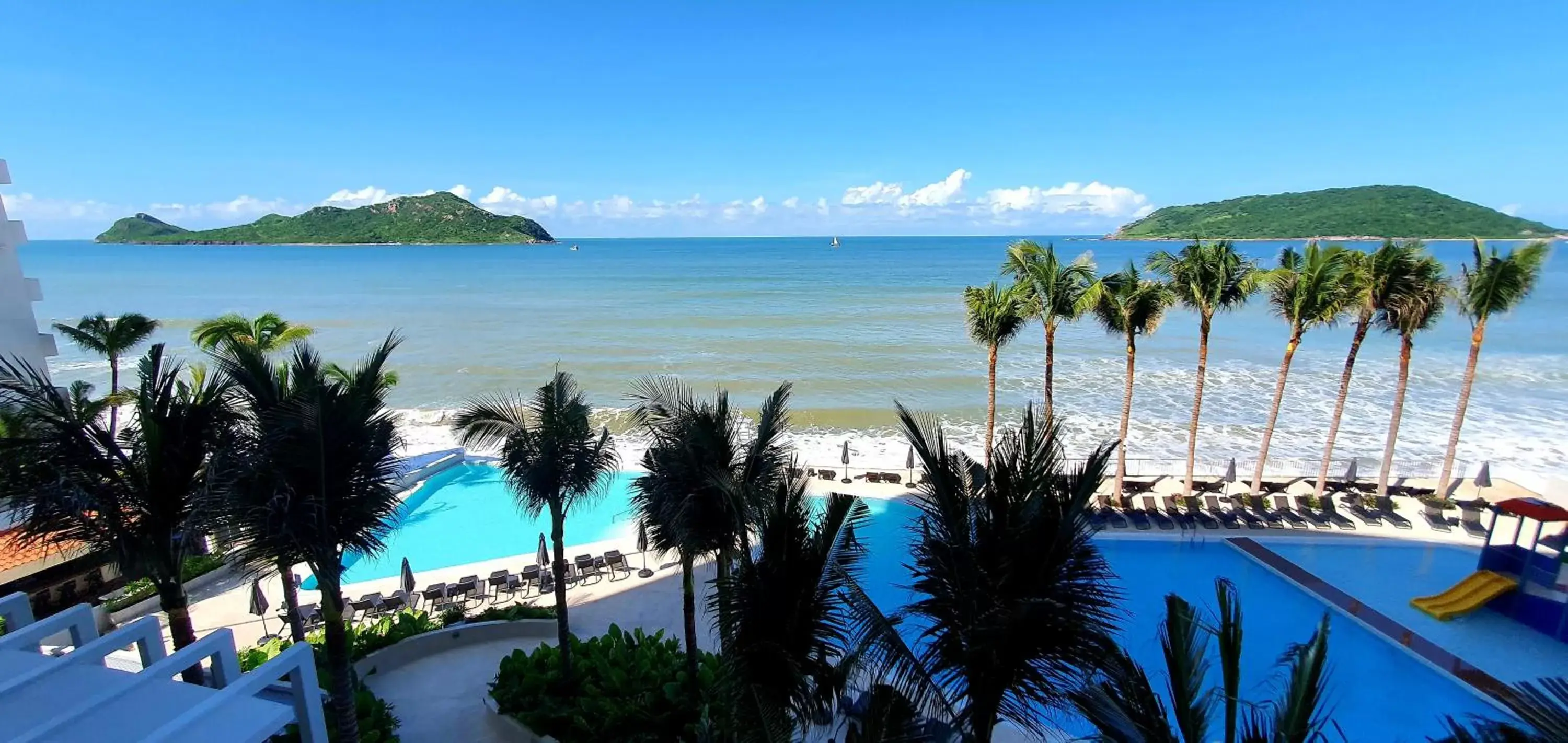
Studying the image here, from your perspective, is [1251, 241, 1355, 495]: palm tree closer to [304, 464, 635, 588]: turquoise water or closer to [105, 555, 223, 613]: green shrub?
[304, 464, 635, 588]: turquoise water

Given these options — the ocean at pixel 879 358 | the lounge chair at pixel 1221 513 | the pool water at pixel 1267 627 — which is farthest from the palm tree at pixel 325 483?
the ocean at pixel 879 358

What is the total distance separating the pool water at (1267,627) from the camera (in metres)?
10.5

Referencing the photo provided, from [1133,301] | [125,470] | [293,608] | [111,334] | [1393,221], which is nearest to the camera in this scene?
[125,470]

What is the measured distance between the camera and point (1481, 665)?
37.4 ft

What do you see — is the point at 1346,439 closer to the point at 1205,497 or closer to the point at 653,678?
the point at 1205,497

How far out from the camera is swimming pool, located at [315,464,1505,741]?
10.9 metres

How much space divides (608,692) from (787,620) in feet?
18.3

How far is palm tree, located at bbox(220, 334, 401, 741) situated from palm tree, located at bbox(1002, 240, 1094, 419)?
44.4ft

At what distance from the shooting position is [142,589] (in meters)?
13.3

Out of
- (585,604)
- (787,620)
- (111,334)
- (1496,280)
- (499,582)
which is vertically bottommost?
(585,604)

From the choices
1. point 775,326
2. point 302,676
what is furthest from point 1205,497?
point 775,326

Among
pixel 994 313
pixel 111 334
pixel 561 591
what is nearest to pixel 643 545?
pixel 561 591

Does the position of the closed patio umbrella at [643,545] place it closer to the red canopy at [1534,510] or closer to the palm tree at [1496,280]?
the red canopy at [1534,510]

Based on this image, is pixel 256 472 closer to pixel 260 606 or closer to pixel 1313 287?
pixel 260 606
